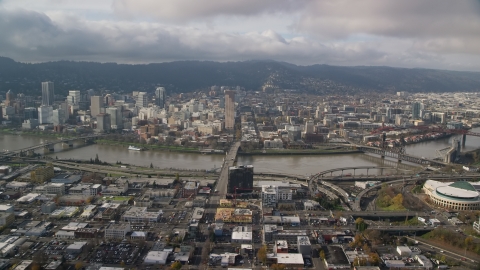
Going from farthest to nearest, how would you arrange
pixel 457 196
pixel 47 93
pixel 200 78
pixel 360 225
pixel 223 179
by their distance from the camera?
pixel 200 78, pixel 47 93, pixel 223 179, pixel 457 196, pixel 360 225

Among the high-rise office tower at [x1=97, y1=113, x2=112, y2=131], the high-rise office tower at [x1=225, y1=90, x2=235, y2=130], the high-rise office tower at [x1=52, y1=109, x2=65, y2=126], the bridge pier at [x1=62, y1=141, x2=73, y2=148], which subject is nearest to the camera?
the bridge pier at [x1=62, y1=141, x2=73, y2=148]

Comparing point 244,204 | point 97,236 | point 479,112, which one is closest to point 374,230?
point 244,204

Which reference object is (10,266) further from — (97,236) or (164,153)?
(164,153)

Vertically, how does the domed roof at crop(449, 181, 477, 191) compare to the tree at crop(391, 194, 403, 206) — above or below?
above

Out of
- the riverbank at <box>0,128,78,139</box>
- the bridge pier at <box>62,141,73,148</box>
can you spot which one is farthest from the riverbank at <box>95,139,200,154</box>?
the riverbank at <box>0,128,78,139</box>

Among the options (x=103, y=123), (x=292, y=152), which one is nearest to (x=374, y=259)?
(x=292, y=152)

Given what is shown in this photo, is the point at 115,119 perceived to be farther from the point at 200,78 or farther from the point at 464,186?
the point at 200,78

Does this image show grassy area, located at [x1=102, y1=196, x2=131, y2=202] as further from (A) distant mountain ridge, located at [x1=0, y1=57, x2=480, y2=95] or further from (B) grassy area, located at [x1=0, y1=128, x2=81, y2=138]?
(A) distant mountain ridge, located at [x1=0, y1=57, x2=480, y2=95]
